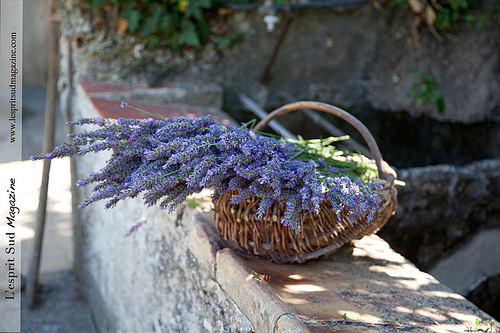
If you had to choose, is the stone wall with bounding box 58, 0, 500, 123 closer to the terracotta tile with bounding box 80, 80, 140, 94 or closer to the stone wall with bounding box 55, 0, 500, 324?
the stone wall with bounding box 55, 0, 500, 324

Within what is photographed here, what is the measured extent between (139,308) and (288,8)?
271 centimetres

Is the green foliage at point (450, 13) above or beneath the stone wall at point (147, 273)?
above

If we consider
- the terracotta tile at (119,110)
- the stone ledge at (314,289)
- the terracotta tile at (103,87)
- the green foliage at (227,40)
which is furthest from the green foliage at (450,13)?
the stone ledge at (314,289)

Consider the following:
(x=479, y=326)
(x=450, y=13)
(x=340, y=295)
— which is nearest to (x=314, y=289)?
(x=340, y=295)

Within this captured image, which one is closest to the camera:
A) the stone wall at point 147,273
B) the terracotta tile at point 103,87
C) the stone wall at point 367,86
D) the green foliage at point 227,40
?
the stone wall at point 147,273

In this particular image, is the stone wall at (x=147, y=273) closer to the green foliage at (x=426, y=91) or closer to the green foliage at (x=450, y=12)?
the green foliage at (x=426, y=91)

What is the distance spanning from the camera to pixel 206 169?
48.9 inches

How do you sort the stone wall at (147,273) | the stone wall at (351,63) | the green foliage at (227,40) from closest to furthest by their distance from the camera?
the stone wall at (147,273) → the green foliage at (227,40) → the stone wall at (351,63)

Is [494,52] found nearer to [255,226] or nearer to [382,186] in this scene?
[382,186]

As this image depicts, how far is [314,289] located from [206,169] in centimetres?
54

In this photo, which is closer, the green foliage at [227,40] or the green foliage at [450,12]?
the green foliage at [227,40]

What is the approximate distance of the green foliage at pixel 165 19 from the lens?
3.64 meters

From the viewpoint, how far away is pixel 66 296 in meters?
3.92

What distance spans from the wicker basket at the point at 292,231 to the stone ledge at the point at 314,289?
7cm
